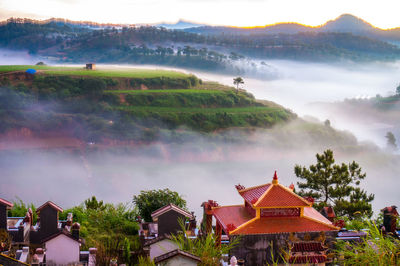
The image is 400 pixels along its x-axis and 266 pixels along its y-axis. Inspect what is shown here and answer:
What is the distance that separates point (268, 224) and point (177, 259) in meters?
3.28

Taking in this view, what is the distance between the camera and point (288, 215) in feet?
33.0

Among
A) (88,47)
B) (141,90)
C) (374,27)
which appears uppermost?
(374,27)

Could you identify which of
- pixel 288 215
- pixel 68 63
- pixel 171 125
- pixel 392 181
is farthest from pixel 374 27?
pixel 288 215

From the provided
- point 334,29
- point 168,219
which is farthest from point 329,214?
point 334,29

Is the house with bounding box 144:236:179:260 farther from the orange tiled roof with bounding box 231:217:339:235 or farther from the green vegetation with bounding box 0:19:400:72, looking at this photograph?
the green vegetation with bounding box 0:19:400:72

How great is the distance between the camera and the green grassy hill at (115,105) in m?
38.9

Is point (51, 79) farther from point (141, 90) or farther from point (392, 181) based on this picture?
point (392, 181)

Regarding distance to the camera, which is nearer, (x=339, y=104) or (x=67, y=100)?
(x=67, y=100)

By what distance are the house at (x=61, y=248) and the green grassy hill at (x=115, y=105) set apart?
2987 centimetres

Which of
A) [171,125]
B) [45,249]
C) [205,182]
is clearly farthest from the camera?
[171,125]

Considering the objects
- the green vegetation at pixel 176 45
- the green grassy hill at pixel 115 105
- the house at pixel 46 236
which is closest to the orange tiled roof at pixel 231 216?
the house at pixel 46 236

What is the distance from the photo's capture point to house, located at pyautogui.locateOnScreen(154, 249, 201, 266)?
6902 mm

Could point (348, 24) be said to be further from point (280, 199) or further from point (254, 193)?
point (280, 199)

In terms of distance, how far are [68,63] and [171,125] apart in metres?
14.9
